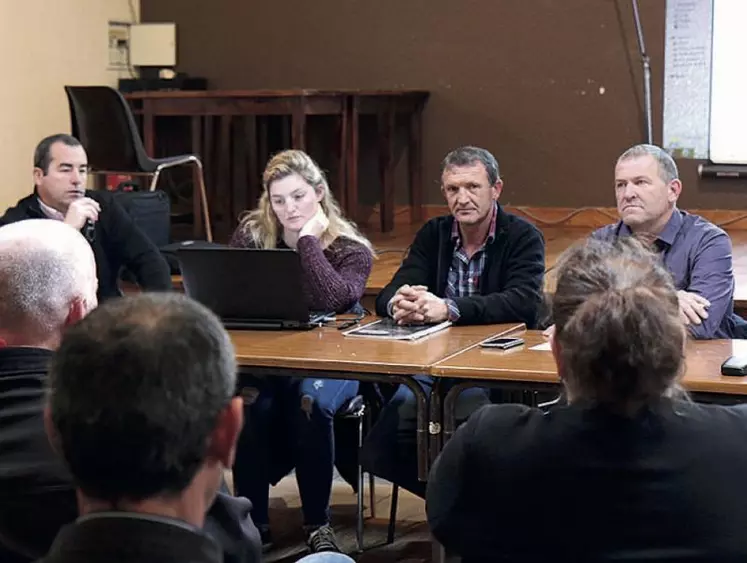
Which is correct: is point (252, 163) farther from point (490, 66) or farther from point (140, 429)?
point (140, 429)

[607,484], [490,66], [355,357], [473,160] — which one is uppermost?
[490,66]

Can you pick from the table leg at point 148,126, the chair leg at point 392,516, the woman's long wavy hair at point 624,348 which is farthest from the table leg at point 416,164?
the woman's long wavy hair at point 624,348

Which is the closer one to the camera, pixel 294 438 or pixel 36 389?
pixel 36 389

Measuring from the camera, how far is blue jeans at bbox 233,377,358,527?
3529 millimetres

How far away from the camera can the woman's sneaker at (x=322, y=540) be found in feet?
11.5

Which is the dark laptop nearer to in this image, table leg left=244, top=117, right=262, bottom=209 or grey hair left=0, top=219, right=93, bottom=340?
grey hair left=0, top=219, right=93, bottom=340

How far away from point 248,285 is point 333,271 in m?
0.40

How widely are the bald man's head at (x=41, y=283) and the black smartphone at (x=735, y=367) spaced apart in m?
1.47

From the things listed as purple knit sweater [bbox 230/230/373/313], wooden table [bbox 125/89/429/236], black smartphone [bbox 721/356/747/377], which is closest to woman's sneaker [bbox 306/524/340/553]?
purple knit sweater [bbox 230/230/373/313]

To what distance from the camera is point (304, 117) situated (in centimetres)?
652

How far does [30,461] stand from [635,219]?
2.44 metres

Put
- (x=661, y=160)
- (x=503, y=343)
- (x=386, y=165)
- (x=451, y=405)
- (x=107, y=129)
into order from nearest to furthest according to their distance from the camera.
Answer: (x=451, y=405) < (x=503, y=343) < (x=661, y=160) < (x=107, y=129) < (x=386, y=165)

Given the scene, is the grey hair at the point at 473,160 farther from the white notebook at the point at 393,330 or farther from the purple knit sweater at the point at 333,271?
the white notebook at the point at 393,330

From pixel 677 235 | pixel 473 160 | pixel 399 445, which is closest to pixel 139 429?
pixel 399 445
